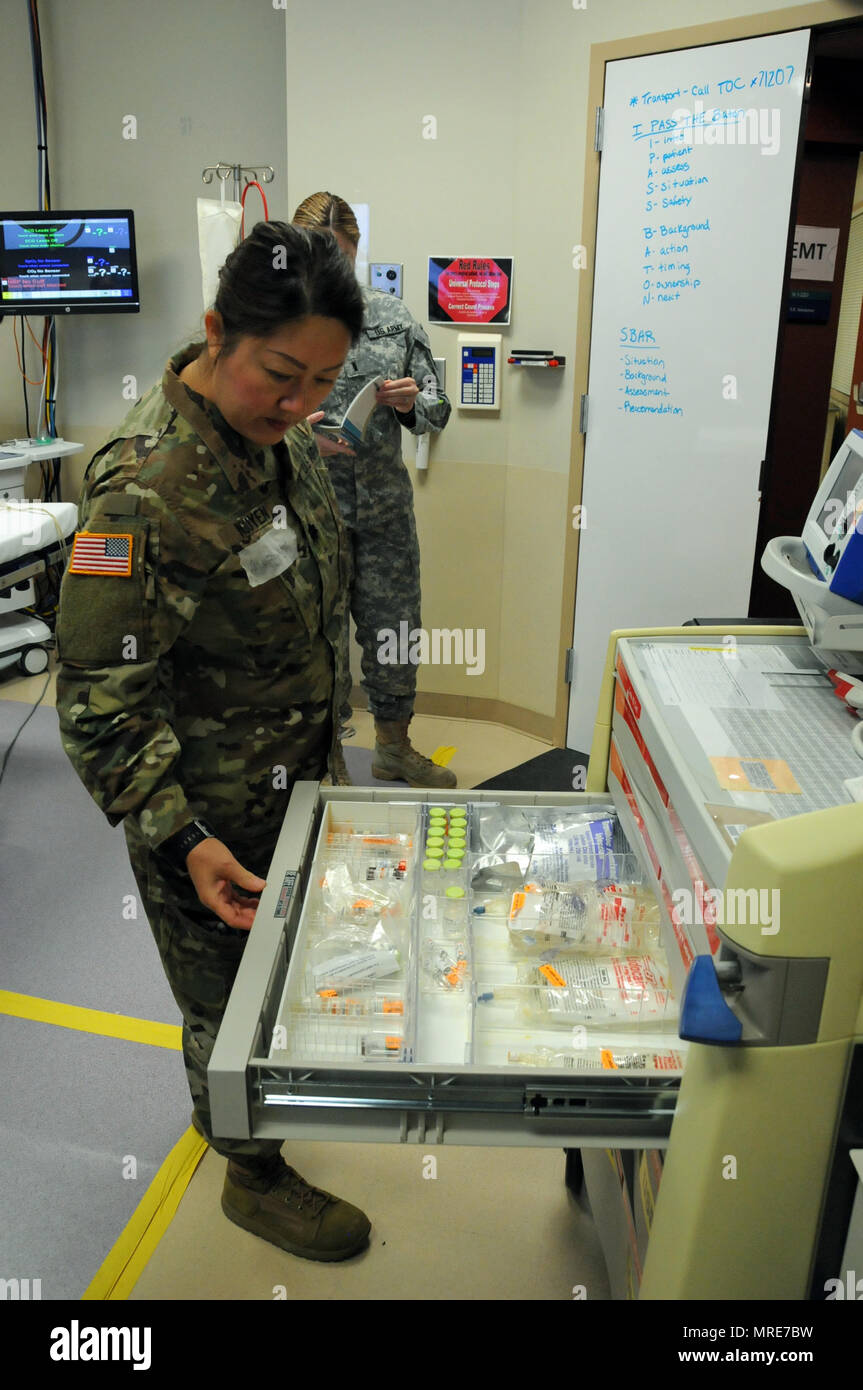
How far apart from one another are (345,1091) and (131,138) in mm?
4138

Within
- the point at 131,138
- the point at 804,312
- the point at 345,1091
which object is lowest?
the point at 345,1091

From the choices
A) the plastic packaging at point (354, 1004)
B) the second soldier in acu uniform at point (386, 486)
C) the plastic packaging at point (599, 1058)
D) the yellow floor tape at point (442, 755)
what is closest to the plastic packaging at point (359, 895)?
the plastic packaging at point (354, 1004)

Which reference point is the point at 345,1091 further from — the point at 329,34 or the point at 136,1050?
the point at 329,34

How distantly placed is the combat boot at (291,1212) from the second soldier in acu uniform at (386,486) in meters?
1.73

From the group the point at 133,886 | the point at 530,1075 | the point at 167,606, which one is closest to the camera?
the point at 530,1075

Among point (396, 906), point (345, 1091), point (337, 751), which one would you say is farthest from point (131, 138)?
point (345, 1091)

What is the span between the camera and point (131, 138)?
403 cm

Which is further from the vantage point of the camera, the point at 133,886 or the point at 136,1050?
the point at 133,886

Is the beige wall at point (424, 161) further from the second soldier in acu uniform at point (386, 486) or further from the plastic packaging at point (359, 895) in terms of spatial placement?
the plastic packaging at point (359, 895)

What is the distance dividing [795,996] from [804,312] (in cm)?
398

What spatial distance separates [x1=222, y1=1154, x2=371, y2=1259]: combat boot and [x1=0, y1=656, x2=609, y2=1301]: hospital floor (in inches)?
1.2

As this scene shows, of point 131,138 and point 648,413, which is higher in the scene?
point 131,138

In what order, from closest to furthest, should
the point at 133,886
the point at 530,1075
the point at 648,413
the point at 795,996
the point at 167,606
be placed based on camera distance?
1. the point at 795,996
2. the point at 530,1075
3. the point at 167,606
4. the point at 133,886
5. the point at 648,413

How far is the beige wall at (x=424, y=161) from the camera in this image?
3150 mm
